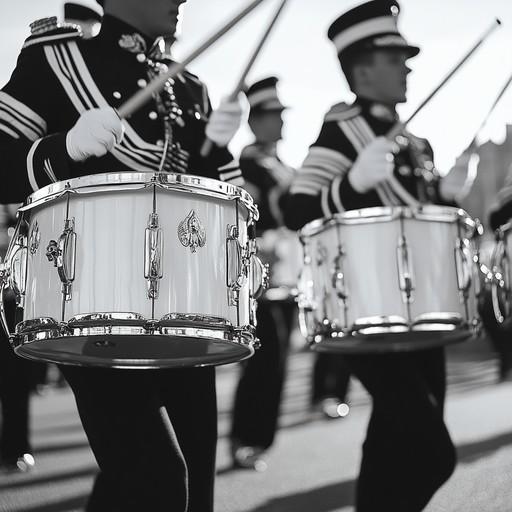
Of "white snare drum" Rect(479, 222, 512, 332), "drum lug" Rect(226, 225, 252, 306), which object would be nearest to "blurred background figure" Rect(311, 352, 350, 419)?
"white snare drum" Rect(479, 222, 512, 332)

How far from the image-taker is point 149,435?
6.41 feet

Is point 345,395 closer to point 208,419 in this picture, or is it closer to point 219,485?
point 219,485

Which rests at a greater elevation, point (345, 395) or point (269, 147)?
point (269, 147)

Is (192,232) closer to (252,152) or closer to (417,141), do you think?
(417,141)

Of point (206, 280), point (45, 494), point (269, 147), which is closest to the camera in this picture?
point (206, 280)

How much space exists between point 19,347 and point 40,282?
17 centimetres

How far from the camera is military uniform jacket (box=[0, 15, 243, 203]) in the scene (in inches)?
83.9

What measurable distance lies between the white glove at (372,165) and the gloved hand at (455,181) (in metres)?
0.48

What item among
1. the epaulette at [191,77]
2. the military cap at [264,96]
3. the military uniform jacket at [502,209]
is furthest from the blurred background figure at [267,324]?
the epaulette at [191,77]

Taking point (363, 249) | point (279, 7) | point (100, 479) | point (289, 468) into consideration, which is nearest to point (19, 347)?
point (100, 479)

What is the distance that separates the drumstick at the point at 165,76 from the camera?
213 centimetres

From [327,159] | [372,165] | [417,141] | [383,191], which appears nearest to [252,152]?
[417,141]

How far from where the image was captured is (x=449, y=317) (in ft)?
8.40

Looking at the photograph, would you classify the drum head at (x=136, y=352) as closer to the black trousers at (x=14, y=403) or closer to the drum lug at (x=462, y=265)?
the drum lug at (x=462, y=265)
